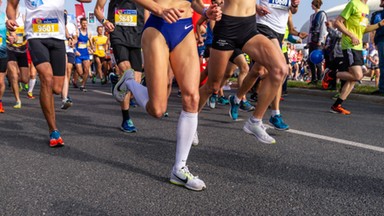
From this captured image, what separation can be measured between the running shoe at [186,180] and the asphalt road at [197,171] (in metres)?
0.05

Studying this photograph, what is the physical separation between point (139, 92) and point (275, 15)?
2705 millimetres

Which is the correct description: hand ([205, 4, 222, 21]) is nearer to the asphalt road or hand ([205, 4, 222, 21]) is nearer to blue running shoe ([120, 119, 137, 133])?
the asphalt road

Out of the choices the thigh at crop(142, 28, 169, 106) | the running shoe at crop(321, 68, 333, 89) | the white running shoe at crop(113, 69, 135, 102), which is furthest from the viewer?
the running shoe at crop(321, 68, 333, 89)

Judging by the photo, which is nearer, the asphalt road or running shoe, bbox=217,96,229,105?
the asphalt road

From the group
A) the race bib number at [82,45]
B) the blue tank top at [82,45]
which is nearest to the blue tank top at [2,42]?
the blue tank top at [82,45]

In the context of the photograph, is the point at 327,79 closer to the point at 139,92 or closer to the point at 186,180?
the point at 139,92

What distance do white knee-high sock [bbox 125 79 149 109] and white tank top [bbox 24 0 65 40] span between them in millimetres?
1354

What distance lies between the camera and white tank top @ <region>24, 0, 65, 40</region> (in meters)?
4.32

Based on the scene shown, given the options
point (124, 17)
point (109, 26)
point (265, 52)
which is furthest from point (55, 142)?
point (265, 52)

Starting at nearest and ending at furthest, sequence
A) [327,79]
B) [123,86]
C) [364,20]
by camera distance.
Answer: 1. [123,86]
2. [364,20]
3. [327,79]

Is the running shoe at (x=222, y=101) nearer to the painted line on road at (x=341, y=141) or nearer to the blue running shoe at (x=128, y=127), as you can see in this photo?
the painted line on road at (x=341, y=141)

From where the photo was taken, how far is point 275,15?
17.3ft

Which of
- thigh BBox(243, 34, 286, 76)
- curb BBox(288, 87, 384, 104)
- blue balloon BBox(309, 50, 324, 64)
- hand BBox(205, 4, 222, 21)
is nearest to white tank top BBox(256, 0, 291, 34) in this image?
thigh BBox(243, 34, 286, 76)

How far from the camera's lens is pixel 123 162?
3436 mm
